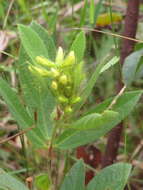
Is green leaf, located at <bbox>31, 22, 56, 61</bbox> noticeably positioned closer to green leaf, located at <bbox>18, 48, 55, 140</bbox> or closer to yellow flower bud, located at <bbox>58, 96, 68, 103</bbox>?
green leaf, located at <bbox>18, 48, 55, 140</bbox>

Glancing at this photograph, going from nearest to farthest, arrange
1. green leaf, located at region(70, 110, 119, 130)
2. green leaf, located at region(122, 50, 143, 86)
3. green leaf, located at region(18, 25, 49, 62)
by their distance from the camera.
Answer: green leaf, located at region(70, 110, 119, 130) → green leaf, located at region(18, 25, 49, 62) → green leaf, located at region(122, 50, 143, 86)

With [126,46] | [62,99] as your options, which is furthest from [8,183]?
[126,46]

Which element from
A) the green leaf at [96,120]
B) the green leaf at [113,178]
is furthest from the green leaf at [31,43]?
the green leaf at [113,178]

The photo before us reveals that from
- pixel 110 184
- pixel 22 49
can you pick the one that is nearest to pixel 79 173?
pixel 110 184

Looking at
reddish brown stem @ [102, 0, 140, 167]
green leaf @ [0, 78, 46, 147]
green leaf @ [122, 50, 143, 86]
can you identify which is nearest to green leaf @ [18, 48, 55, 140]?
green leaf @ [0, 78, 46, 147]

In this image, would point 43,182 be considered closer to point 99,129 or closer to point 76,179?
point 76,179

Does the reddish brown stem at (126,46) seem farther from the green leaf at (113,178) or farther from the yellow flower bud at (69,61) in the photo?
the yellow flower bud at (69,61)
